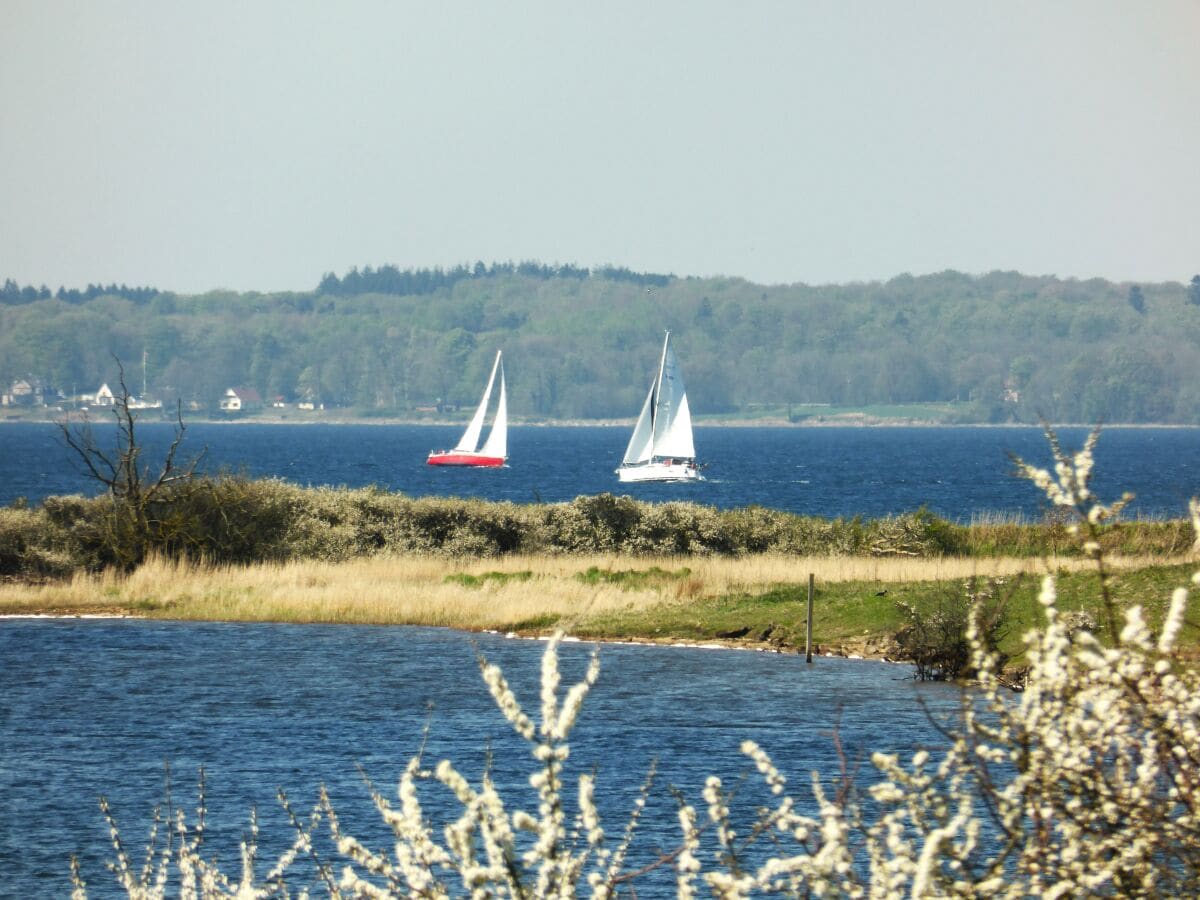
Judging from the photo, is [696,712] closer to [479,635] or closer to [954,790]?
[479,635]

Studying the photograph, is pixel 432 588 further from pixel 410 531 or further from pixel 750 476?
pixel 750 476

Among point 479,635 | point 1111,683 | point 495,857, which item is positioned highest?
point 1111,683

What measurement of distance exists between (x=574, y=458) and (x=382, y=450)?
28.5m

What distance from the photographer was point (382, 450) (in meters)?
176

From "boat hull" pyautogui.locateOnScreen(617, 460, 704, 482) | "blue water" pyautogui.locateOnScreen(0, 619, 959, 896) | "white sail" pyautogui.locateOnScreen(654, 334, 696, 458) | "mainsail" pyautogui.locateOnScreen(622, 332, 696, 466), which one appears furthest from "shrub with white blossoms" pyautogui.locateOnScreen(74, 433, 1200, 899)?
"white sail" pyautogui.locateOnScreen(654, 334, 696, 458)

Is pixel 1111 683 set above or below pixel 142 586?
above

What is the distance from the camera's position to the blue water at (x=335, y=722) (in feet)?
59.7

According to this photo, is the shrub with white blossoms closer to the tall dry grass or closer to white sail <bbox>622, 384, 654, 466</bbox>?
the tall dry grass

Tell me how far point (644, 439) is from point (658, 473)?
305 centimetres

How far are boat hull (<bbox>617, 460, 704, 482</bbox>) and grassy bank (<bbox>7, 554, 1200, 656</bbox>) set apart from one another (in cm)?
5418

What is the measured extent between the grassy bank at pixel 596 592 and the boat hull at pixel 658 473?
178ft

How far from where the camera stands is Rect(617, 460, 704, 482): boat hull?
308 feet

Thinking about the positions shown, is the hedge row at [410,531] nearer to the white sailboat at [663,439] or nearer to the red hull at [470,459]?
the white sailboat at [663,439]

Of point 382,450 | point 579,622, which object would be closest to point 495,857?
point 579,622
